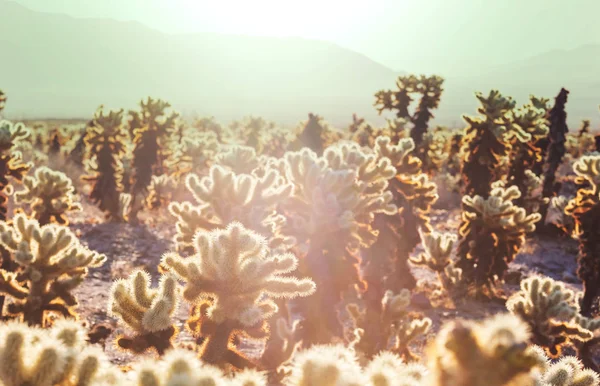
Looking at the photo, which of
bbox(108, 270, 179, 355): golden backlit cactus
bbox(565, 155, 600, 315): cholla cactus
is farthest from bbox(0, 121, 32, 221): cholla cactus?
bbox(565, 155, 600, 315): cholla cactus

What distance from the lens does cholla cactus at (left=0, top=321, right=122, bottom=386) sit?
167 centimetres

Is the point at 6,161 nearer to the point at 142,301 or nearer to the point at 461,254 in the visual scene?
the point at 142,301

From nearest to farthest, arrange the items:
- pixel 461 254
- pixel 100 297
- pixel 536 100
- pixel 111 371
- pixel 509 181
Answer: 1. pixel 111 371
2. pixel 100 297
3. pixel 461 254
4. pixel 509 181
5. pixel 536 100

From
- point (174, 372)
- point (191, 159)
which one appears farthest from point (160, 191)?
point (174, 372)

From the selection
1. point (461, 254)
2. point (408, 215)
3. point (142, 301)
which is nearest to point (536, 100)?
point (461, 254)

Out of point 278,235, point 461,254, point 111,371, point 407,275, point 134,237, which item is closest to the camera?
point 111,371

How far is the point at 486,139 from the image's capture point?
14164 mm

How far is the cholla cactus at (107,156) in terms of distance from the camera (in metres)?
18.9

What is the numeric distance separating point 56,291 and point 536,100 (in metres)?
19.7

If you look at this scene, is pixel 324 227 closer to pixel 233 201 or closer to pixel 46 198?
pixel 233 201

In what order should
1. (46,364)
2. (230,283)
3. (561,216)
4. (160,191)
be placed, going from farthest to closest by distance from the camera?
(160,191) < (561,216) < (230,283) < (46,364)

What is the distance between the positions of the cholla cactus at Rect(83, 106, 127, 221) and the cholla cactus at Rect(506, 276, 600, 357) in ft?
53.5

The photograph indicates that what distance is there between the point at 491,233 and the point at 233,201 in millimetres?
8893

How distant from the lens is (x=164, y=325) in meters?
2.90
